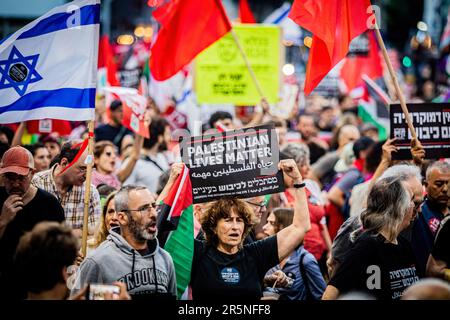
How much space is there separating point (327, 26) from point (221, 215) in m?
2.06

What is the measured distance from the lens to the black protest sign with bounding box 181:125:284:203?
6547mm

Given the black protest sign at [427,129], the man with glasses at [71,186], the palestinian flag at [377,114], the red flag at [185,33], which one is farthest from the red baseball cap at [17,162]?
the palestinian flag at [377,114]

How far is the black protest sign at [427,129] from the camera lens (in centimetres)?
793

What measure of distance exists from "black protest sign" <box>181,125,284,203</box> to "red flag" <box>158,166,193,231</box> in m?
0.06

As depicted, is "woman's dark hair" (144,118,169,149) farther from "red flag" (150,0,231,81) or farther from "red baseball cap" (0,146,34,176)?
"red baseball cap" (0,146,34,176)

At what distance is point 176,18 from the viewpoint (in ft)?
28.6

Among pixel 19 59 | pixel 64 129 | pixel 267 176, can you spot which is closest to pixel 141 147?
pixel 64 129

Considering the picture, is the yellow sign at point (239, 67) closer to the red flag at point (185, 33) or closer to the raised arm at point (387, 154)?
the red flag at point (185, 33)

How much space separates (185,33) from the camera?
8625 millimetres

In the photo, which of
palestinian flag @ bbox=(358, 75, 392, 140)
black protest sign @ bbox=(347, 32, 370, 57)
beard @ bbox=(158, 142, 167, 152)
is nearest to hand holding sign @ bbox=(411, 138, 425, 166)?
beard @ bbox=(158, 142, 167, 152)

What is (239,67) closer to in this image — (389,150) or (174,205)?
(389,150)

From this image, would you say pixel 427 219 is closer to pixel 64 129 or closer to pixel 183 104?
pixel 64 129
